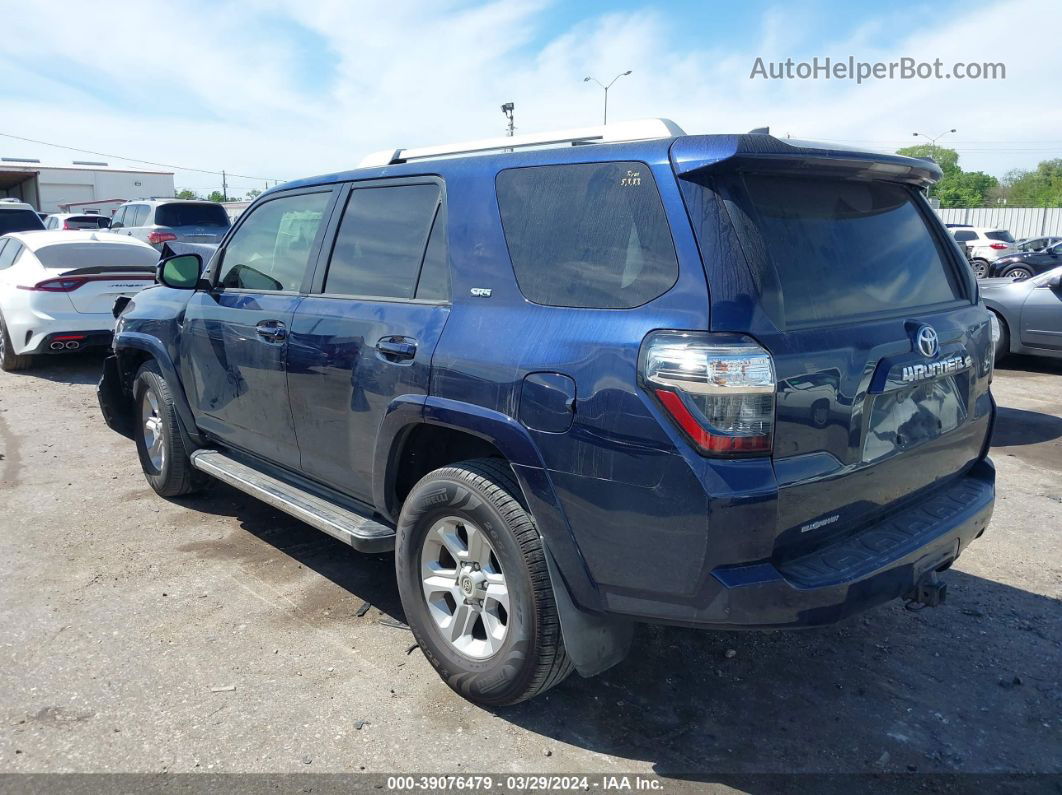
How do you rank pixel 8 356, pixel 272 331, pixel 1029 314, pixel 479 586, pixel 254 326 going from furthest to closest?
pixel 8 356 < pixel 1029 314 < pixel 254 326 < pixel 272 331 < pixel 479 586

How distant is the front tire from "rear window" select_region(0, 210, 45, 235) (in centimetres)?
1574

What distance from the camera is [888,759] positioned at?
2838 mm

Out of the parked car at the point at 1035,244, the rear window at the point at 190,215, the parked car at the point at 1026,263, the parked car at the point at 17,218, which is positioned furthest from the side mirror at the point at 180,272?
the parked car at the point at 1035,244

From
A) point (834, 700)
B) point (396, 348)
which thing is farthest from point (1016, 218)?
point (396, 348)

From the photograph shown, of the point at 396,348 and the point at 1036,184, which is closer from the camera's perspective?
the point at 396,348

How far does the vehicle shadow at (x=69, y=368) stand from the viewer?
959 cm

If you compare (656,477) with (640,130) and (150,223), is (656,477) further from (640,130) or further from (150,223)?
(150,223)

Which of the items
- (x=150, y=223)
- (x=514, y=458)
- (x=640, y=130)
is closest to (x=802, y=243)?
(x=640, y=130)

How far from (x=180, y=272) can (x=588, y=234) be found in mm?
2909

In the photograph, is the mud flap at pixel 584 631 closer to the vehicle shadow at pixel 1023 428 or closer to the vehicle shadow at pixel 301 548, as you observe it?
the vehicle shadow at pixel 301 548

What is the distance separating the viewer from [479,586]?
302 cm

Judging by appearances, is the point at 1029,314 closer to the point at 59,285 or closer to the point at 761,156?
the point at 761,156

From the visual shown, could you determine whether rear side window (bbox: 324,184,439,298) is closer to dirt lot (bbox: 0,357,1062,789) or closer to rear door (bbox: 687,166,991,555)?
rear door (bbox: 687,166,991,555)

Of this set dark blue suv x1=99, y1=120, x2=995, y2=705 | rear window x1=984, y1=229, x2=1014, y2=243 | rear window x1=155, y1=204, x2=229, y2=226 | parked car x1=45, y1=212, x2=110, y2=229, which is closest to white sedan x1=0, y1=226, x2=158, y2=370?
dark blue suv x1=99, y1=120, x2=995, y2=705
